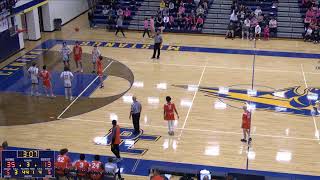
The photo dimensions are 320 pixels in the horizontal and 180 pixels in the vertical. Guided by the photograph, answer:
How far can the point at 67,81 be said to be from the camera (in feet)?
64.6

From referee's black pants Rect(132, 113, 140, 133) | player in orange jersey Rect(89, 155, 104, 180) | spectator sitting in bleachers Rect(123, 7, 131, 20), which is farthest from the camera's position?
spectator sitting in bleachers Rect(123, 7, 131, 20)

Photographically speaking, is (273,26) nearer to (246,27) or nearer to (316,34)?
(246,27)

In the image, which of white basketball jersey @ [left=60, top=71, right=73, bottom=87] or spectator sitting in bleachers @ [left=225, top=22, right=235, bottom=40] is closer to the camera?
white basketball jersey @ [left=60, top=71, right=73, bottom=87]

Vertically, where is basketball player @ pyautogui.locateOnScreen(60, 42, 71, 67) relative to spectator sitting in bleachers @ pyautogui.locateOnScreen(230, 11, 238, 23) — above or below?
below

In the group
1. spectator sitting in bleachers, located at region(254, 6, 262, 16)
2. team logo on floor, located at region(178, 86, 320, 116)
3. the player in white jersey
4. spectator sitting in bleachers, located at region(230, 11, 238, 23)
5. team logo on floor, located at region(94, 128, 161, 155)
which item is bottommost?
team logo on floor, located at region(94, 128, 161, 155)

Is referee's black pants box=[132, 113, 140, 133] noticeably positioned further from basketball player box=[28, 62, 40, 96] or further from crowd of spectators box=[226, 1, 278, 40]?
crowd of spectators box=[226, 1, 278, 40]

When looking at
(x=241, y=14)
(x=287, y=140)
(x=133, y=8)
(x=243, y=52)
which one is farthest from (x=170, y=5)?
(x=287, y=140)

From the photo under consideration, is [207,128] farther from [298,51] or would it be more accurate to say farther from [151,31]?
[151,31]

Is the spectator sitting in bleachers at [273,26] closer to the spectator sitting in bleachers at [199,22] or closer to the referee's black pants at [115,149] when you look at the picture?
the spectator sitting in bleachers at [199,22]

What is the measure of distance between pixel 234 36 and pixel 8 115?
15934 millimetres

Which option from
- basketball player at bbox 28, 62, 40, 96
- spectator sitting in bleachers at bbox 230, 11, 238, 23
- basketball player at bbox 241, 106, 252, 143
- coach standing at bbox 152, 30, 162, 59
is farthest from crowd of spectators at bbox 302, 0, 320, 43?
basketball player at bbox 28, 62, 40, 96

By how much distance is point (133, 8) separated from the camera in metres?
33.8
